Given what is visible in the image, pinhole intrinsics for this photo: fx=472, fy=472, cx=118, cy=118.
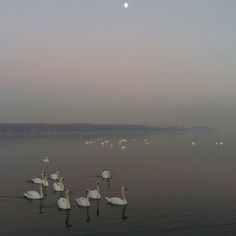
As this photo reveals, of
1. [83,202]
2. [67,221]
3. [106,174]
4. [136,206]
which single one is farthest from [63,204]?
[106,174]

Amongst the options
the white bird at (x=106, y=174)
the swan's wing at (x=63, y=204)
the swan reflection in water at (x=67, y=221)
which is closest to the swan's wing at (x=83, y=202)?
the swan's wing at (x=63, y=204)

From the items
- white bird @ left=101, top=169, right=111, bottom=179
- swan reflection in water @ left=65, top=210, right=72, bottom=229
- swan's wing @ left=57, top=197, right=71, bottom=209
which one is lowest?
swan reflection in water @ left=65, top=210, right=72, bottom=229

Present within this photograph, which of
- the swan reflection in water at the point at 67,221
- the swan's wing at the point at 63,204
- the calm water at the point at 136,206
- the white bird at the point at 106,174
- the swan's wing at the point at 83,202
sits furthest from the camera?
the white bird at the point at 106,174

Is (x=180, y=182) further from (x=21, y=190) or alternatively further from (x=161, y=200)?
(x=21, y=190)

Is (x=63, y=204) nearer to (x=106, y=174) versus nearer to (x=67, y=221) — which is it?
(x=67, y=221)

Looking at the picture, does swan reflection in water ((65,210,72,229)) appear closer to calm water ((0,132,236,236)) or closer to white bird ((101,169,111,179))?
calm water ((0,132,236,236))

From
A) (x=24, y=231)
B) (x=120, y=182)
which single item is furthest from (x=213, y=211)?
(x=120, y=182)

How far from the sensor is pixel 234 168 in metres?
64.9

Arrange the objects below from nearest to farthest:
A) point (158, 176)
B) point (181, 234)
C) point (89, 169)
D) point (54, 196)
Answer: point (181, 234) < point (54, 196) < point (158, 176) < point (89, 169)

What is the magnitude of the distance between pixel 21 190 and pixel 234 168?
107ft

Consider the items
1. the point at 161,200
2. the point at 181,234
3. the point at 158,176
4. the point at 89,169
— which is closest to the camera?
the point at 181,234

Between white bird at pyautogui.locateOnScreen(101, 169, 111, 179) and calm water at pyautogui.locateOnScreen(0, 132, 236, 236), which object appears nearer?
calm water at pyautogui.locateOnScreen(0, 132, 236, 236)

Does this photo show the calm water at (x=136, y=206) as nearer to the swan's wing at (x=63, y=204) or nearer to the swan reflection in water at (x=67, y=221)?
the swan reflection in water at (x=67, y=221)

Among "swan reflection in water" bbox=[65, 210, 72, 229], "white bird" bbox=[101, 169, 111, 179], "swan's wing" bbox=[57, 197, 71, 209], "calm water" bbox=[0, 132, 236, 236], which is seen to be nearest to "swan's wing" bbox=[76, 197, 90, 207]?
"calm water" bbox=[0, 132, 236, 236]
